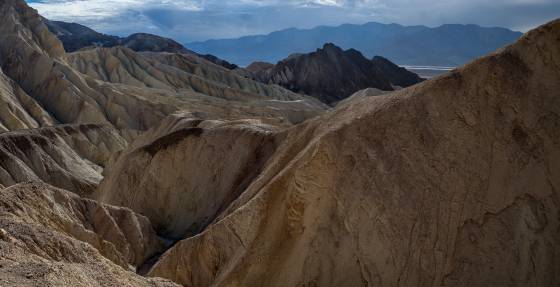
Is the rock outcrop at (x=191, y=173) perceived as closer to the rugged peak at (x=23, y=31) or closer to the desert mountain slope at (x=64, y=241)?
the desert mountain slope at (x=64, y=241)

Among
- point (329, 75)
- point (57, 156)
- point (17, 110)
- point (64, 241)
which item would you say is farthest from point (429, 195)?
point (329, 75)

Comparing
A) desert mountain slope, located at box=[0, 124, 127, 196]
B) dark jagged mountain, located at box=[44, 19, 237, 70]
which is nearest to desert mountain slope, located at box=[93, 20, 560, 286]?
desert mountain slope, located at box=[0, 124, 127, 196]

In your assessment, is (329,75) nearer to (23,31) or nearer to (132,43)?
(23,31)

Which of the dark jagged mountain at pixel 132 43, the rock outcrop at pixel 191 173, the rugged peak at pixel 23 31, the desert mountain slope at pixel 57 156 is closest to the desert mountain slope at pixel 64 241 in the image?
the rock outcrop at pixel 191 173

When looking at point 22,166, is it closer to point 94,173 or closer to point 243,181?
point 94,173

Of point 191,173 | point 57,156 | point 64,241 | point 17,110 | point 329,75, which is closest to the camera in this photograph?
point 64,241

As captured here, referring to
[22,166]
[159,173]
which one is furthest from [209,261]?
[22,166]
